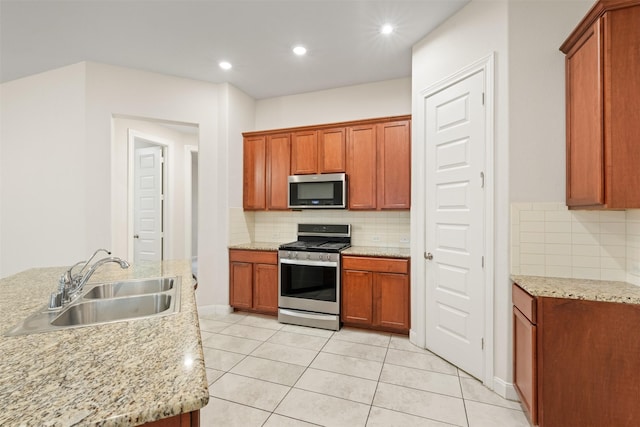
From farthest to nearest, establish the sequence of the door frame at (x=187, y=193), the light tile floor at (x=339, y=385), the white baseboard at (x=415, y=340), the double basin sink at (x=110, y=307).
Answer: the door frame at (x=187, y=193)
the white baseboard at (x=415, y=340)
the light tile floor at (x=339, y=385)
the double basin sink at (x=110, y=307)

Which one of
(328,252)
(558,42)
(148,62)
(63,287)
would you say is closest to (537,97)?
(558,42)

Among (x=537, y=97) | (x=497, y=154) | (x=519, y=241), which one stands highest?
(x=537, y=97)

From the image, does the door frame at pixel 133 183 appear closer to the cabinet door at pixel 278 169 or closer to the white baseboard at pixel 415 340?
the cabinet door at pixel 278 169

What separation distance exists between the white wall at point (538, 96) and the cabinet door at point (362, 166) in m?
1.50

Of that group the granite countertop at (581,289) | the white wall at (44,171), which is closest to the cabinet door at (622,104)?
the granite countertop at (581,289)

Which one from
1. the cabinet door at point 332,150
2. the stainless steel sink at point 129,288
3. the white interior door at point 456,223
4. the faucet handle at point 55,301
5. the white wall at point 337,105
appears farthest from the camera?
the white wall at point 337,105

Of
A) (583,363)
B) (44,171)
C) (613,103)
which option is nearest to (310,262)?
(583,363)

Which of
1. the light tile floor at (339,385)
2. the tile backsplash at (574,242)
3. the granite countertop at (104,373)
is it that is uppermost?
the tile backsplash at (574,242)

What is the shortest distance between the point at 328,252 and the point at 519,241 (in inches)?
70.4

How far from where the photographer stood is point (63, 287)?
4.47 feet

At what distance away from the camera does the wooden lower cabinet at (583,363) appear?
1464 millimetres

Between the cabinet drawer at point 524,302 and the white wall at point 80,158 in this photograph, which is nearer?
the cabinet drawer at point 524,302

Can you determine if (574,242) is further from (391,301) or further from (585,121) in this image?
(391,301)

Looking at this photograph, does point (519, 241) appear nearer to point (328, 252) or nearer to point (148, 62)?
point (328, 252)
